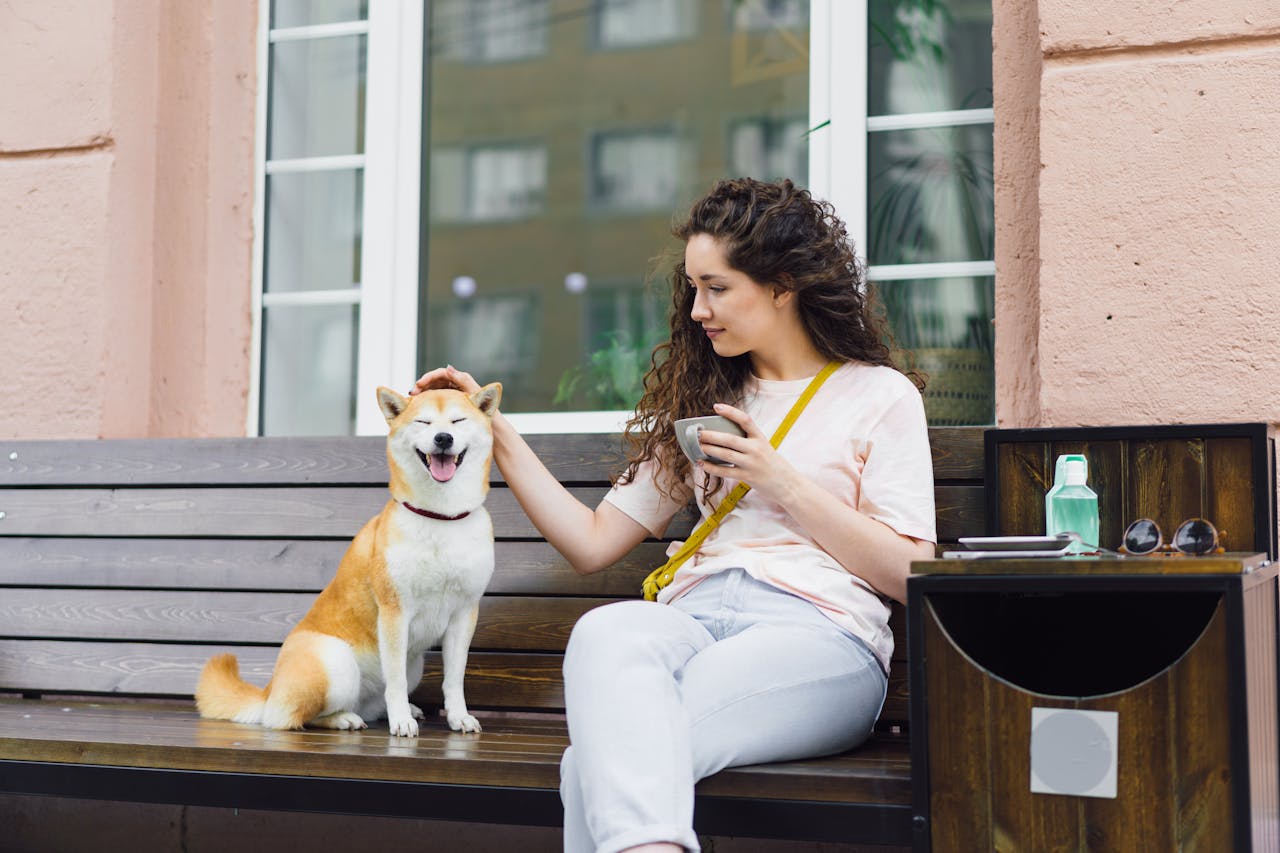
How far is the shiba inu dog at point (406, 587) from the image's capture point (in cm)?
247

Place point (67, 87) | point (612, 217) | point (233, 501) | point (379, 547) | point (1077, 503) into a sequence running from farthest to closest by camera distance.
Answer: point (612, 217) < point (67, 87) < point (233, 501) < point (379, 547) < point (1077, 503)

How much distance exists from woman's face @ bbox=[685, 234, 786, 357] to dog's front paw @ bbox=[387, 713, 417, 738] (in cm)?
93

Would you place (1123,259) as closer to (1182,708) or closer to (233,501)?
(1182,708)

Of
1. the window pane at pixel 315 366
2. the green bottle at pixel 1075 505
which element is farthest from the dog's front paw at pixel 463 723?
the window pane at pixel 315 366

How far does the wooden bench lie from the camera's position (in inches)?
84.8

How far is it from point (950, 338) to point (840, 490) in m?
1.11

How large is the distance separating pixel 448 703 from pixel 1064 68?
191 cm

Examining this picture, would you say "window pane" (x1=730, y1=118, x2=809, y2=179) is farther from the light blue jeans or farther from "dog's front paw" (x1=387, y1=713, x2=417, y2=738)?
"dog's front paw" (x1=387, y1=713, x2=417, y2=738)

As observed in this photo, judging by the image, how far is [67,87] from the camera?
3.53 meters

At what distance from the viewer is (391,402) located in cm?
255

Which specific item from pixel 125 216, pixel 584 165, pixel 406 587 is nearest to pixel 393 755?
pixel 406 587

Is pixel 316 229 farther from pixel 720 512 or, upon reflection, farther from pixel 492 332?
pixel 720 512

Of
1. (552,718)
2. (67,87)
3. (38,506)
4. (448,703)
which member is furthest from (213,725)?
(67,87)

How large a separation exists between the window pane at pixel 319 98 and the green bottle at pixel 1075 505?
2418mm
